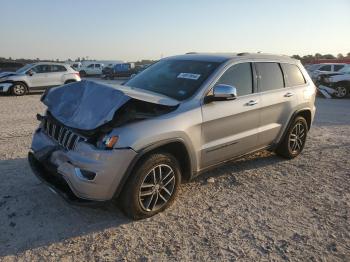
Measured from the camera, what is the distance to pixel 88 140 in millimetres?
3990

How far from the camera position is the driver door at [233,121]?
15.8 ft

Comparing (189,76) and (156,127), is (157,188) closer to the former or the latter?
(156,127)

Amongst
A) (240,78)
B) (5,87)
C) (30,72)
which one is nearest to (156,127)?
(240,78)

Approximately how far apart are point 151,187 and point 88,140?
0.87m

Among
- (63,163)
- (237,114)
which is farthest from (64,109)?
(237,114)

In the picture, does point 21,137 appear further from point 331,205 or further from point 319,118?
point 319,118

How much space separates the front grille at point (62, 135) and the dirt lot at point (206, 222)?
0.77m

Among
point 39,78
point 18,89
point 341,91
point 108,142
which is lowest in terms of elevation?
point 341,91

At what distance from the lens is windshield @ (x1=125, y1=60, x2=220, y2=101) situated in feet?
16.0

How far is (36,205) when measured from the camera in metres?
4.52

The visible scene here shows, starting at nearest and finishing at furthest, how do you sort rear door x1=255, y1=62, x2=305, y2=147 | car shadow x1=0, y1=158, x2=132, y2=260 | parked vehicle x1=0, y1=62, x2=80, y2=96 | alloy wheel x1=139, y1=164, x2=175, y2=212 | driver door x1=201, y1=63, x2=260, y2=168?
car shadow x1=0, y1=158, x2=132, y2=260 < alloy wheel x1=139, y1=164, x2=175, y2=212 < driver door x1=201, y1=63, x2=260, y2=168 < rear door x1=255, y1=62, x2=305, y2=147 < parked vehicle x1=0, y1=62, x2=80, y2=96

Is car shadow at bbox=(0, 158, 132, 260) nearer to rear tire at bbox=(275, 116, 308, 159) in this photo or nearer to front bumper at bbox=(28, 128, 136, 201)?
front bumper at bbox=(28, 128, 136, 201)

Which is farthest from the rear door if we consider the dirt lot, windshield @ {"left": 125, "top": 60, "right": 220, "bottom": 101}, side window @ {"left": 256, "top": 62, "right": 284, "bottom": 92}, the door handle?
windshield @ {"left": 125, "top": 60, "right": 220, "bottom": 101}

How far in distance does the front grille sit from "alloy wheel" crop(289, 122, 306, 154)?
3.86 metres
